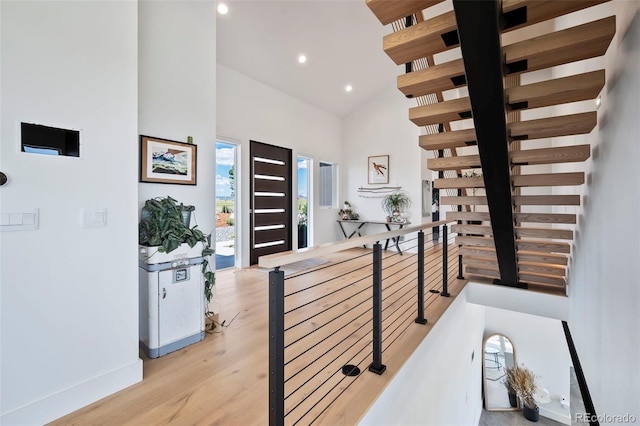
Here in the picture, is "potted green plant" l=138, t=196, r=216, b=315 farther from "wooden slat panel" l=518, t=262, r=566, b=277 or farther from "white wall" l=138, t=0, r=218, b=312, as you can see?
"wooden slat panel" l=518, t=262, r=566, b=277

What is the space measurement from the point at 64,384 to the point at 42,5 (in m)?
1.98

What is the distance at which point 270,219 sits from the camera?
5.29m

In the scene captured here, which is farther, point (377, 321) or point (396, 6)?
point (377, 321)

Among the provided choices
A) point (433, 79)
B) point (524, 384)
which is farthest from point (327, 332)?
point (524, 384)

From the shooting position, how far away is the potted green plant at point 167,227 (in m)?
2.17

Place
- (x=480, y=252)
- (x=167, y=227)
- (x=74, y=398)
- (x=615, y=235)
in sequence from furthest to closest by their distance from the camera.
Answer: (x=480, y=252) → (x=167, y=227) → (x=615, y=235) → (x=74, y=398)

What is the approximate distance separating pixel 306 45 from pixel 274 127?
4.60 ft

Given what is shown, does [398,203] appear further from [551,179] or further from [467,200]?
[551,179]

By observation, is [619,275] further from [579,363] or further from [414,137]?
[414,137]

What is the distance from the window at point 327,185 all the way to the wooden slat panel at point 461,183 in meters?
3.75

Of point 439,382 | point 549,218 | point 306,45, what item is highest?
point 306,45

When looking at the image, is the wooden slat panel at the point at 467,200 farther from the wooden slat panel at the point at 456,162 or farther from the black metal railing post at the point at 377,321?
the black metal railing post at the point at 377,321

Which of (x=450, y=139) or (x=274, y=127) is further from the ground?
(x=274, y=127)

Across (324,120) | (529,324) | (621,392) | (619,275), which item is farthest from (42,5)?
(529,324)
